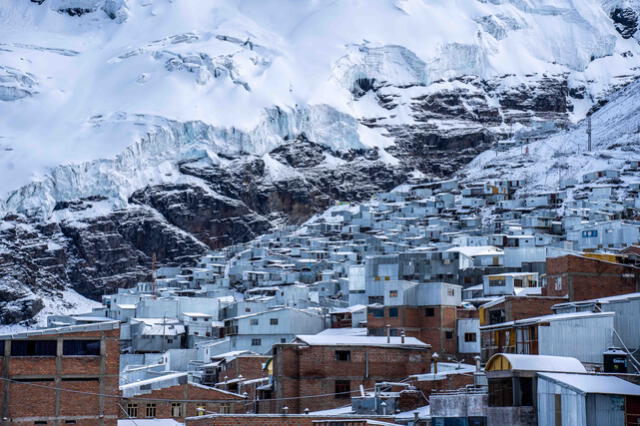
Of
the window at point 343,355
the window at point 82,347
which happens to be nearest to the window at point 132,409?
the window at point 343,355

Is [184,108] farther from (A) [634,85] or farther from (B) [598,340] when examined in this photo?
(B) [598,340]

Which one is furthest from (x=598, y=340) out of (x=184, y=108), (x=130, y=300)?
(x=184, y=108)

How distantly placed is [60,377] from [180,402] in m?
12.1

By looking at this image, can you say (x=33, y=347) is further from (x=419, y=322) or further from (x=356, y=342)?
(x=419, y=322)

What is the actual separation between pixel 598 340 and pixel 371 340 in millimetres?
16438

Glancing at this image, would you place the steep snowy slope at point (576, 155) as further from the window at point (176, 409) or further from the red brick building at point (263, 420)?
the red brick building at point (263, 420)

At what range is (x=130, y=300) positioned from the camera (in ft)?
346

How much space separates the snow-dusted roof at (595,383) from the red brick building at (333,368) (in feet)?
66.7

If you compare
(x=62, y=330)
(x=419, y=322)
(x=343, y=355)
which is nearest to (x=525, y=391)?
(x=62, y=330)

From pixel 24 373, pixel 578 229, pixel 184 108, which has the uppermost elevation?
pixel 184 108

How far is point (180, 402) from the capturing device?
168ft

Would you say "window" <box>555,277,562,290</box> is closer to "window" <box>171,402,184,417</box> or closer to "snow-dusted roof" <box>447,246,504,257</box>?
"window" <box>171,402,184,417</box>

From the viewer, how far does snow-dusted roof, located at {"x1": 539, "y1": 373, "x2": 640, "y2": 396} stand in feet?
95.5

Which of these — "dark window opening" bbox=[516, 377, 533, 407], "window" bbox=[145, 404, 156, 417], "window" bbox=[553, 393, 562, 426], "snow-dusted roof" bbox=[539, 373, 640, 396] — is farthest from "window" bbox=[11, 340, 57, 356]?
"window" bbox=[553, 393, 562, 426]
